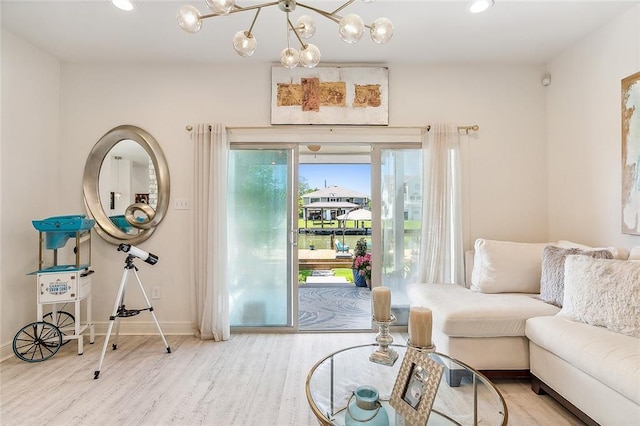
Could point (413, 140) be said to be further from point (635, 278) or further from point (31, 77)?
point (31, 77)

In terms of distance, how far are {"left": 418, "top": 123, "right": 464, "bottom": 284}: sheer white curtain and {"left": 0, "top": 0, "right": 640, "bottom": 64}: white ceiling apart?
80cm

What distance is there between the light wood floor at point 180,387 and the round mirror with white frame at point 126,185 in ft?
3.71

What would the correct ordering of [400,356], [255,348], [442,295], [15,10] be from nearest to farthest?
[400,356], [15,10], [442,295], [255,348]

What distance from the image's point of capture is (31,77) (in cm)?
290

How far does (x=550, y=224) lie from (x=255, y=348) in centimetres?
316

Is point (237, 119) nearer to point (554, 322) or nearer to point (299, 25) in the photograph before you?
point (299, 25)

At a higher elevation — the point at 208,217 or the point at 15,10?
the point at 15,10

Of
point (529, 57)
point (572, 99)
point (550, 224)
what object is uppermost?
point (529, 57)

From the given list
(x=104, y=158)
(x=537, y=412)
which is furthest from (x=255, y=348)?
(x=104, y=158)

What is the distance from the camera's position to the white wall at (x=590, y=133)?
247cm

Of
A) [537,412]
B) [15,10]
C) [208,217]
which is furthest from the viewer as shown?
[208,217]

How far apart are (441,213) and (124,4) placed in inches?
123

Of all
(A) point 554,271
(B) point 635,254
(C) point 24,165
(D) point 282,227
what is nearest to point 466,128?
(A) point 554,271

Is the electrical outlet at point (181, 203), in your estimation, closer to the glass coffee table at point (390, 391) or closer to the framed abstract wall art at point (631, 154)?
the glass coffee table at point (390, 391)
